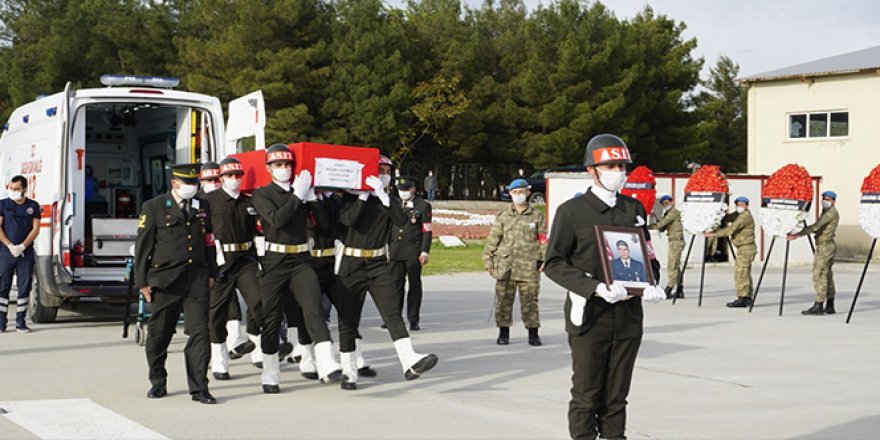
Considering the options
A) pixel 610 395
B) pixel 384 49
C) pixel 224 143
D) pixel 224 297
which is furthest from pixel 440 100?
pixel 610 395

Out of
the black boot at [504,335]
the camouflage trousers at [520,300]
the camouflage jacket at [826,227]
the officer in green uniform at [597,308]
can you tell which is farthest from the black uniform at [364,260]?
the camouflage jacket at [826,227]

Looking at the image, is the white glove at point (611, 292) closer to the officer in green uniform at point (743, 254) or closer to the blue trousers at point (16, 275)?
the blue trousers at point (16, 275)

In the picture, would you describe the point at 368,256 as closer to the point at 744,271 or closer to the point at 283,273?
the point at 283,273

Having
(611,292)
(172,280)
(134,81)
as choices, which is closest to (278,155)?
(172,280)

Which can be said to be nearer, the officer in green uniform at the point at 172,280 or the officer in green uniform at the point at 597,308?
the officer in green uniform at the point at 597,308

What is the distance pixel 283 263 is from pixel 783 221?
10585mm

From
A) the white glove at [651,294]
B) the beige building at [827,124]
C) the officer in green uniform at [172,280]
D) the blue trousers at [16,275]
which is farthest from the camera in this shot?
the beige building at [827,124]

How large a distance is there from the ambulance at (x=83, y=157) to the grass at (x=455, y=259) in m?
11.8

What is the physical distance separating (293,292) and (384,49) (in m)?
48.4

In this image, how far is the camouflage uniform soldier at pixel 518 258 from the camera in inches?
519

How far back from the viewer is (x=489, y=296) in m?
20.5

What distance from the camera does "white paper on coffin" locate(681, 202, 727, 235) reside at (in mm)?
19453

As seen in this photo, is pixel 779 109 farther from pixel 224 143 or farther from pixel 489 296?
pixel 224 143

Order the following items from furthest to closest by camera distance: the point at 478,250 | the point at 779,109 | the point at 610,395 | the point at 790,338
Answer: the point at 779,109
the point at 478,250
the point at 790,338
the point at 610,395
